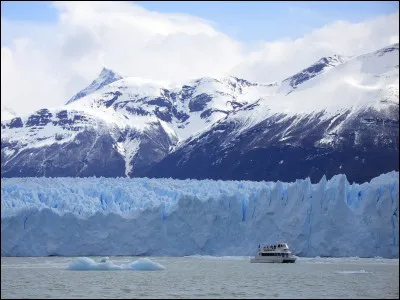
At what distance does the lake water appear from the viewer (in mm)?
32625

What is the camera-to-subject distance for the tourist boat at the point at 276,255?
49.8 meters

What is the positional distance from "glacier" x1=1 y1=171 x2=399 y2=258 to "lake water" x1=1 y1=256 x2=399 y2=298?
125cm

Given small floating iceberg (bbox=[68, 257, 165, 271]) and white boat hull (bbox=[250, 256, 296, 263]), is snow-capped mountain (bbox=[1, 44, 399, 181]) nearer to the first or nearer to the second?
white boat hull (bbox=[250, 256, 296, 263])

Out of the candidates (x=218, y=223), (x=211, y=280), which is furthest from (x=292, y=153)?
(x=211, y=280)

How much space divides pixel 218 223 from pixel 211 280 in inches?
548

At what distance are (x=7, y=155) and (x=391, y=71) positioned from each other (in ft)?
315

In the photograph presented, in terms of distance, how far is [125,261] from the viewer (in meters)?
49.3

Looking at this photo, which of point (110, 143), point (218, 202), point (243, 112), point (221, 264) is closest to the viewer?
point (221, 264)

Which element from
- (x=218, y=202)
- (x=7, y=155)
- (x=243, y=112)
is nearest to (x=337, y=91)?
(x=243, y=112)

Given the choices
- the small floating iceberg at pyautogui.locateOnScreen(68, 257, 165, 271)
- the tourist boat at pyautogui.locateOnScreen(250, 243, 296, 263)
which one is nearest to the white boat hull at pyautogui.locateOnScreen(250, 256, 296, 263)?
the tourist boat at pyautogui.locateOnScreen(250, 243, 296, 263)

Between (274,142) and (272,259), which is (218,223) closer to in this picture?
(272,259)

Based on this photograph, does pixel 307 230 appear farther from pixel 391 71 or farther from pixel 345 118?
pixel 391 71

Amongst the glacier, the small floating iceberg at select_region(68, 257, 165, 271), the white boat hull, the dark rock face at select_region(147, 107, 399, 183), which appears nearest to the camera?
the small floating iceberg at select_region(68, 257, 165, 271)

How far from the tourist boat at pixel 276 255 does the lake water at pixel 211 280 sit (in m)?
0.81
